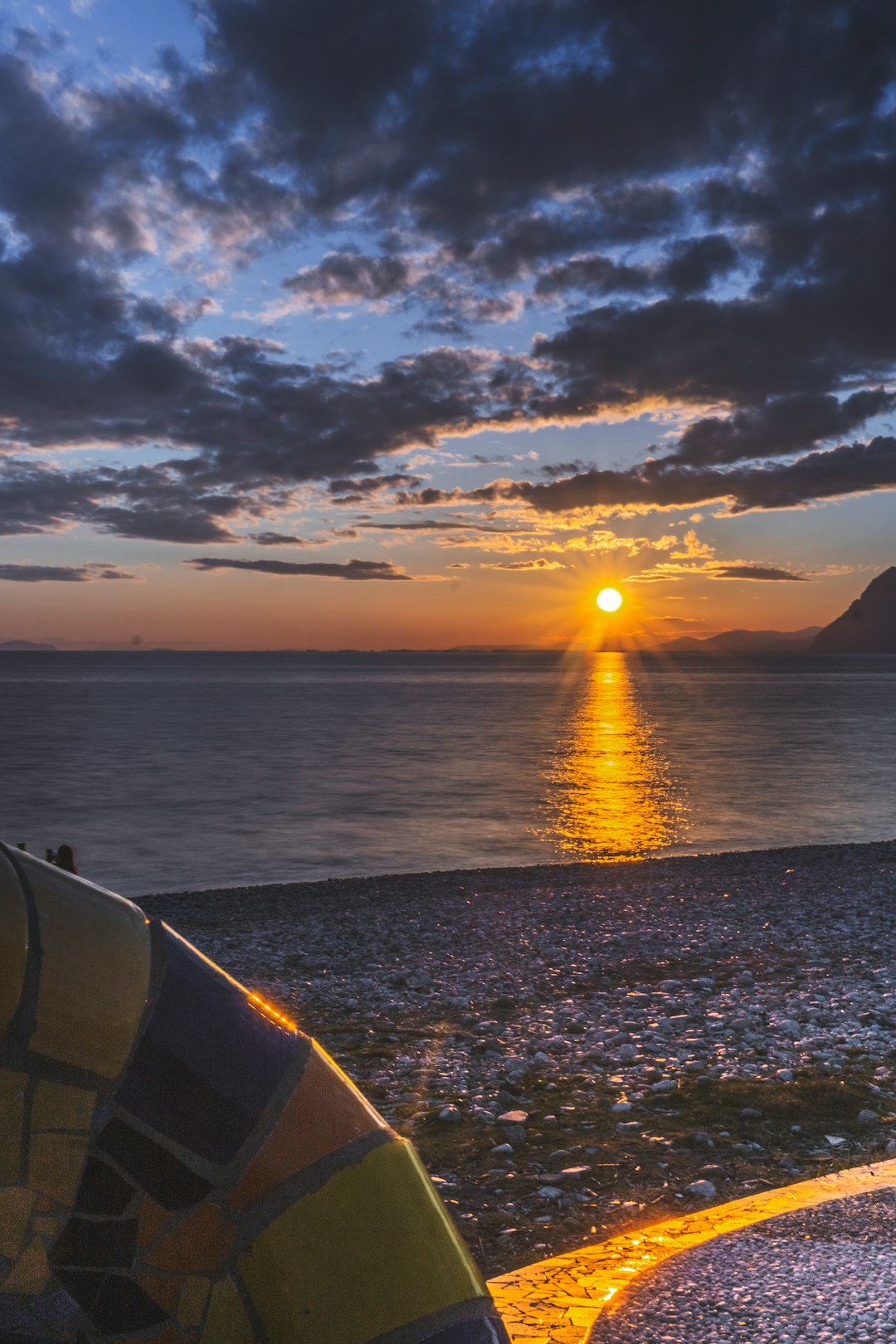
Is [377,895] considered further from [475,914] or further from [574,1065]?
[574,1065]

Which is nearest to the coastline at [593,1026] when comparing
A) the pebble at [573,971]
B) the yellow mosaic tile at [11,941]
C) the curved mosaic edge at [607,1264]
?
the pebble at [573,971]

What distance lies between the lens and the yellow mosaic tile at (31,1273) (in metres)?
1.26

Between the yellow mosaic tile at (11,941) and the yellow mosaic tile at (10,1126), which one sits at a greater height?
the yellow mosaic tile at (11,941)

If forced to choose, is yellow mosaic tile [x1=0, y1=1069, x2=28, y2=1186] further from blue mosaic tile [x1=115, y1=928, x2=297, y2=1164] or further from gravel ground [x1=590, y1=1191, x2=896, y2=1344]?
gravel ground [x1=590, y1=1191, x2=896, y2=1344]

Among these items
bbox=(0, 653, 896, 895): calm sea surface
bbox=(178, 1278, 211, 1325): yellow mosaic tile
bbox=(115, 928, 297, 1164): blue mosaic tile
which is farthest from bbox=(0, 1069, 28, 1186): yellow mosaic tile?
bbox=(0, 653, 896, 895): calm sea surface

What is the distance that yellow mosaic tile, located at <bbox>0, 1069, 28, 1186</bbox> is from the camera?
1268 millimetres

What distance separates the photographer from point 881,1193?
4.38 m

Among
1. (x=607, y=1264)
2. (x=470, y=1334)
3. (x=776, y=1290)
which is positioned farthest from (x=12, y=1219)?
(x=607, y=1264)

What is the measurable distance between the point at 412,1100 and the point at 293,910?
344 inches

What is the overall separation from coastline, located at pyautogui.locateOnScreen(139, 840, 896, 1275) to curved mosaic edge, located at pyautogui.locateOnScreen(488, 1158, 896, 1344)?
792 millimetres

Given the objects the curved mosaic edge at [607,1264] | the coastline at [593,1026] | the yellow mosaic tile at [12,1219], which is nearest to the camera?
the yellow mosaic tile at [12,1219]

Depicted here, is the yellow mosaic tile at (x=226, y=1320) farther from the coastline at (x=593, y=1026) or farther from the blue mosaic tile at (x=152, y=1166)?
the coastline at (x=593, y=1026)

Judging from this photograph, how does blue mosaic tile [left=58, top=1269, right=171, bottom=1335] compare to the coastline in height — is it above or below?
above

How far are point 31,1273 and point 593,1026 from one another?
8010 mm
